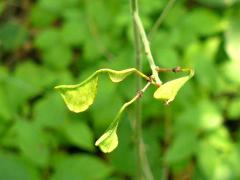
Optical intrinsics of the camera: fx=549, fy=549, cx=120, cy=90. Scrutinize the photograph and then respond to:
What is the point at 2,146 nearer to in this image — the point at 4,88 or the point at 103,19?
the point at 4,88

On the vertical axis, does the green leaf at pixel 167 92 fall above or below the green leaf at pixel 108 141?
above

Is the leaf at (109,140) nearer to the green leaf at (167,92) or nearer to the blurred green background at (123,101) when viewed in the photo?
the green leaf at (167,92)

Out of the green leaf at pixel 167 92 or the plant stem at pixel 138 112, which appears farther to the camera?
the plant stem at pixel 138 112

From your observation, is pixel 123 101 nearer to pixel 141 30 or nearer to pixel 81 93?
pixel 141 30

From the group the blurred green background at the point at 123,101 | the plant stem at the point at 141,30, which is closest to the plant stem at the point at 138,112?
the plant stem at the point at 141,30

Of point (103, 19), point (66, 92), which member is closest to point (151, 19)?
point (103, 19)

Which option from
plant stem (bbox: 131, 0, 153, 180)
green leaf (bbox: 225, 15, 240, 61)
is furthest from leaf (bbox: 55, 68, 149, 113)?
green leaf (bbox: 225, 15, 240, 61)

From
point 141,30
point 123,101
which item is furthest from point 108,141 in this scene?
point 123,101
